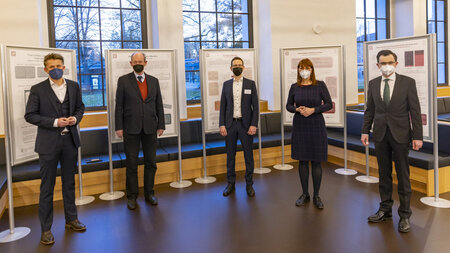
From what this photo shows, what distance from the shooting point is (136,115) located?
3924mm

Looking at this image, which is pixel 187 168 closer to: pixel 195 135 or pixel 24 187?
pixel 195 135

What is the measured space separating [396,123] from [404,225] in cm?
88

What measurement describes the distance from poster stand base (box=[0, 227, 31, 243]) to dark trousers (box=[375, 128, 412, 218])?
3310 millimetres

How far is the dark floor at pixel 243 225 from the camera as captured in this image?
2.93m

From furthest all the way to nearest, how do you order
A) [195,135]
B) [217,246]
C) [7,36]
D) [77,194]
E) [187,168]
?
[195,135] → [187,168] → [7,36] → [77,194] → [217,246]

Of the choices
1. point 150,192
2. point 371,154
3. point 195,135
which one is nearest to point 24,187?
point 150,192

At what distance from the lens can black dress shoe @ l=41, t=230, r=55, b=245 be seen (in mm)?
3094

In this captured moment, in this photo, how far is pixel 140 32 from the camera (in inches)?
241

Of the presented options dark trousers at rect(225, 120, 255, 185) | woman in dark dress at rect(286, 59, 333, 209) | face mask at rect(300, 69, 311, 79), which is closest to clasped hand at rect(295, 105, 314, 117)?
woman in dark dress at rect(286, 59, 333, 209)

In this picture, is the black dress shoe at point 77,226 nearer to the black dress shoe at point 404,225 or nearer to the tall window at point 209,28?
the black dress shoe at point 404,225

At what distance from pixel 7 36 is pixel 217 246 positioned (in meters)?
4.02

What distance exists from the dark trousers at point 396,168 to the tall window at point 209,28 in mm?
3842

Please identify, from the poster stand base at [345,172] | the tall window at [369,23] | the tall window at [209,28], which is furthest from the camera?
the tall window at [369,23]

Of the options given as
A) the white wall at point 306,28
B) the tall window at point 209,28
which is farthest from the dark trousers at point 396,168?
the tall window at point 209,28
